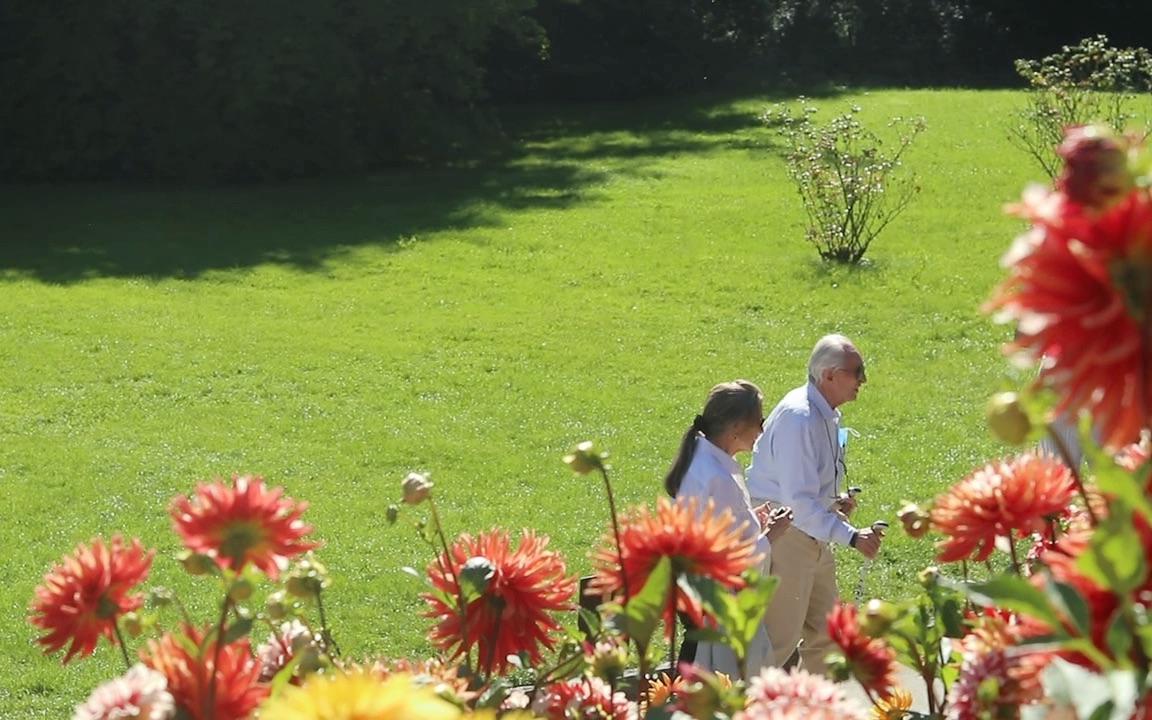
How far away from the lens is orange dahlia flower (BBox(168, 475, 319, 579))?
4.00ft

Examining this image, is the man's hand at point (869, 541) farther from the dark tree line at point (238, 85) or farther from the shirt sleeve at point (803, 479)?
the dark tree line at point (238, 85)

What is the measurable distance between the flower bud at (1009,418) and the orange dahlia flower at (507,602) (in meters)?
0.67

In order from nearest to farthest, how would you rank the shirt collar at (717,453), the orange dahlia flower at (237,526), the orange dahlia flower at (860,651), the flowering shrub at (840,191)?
the orange dahlia flower at (237,526), the orange dahlia flower at (860,651), the shirt collar at (717,453), the flowering shrub at (840,191)

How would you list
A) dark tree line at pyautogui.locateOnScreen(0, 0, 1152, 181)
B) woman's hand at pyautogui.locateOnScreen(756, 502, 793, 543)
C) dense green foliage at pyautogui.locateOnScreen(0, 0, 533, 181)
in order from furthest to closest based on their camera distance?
dense green foliage at pyautogui.locateOnScreen(0, 0, 533, 181), dark tree line at pyautogui.locateOnScreen(0, 0, 1152, 181), woman's hand at pyautogui.locateOnScreen(756, 502, 793, 543)

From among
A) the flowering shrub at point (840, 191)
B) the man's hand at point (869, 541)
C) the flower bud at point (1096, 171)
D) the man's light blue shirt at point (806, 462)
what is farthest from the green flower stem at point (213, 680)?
the flowering shrub at point (840, 191)

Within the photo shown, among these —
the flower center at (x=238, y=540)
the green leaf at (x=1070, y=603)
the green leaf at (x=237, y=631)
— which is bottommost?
the green leaf at (x=237, y=631)

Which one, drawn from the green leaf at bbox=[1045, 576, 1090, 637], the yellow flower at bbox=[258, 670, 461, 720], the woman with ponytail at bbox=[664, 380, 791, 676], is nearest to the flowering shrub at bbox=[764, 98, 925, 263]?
the woman with ponytail at bbox=[664, 380, 791, 676]

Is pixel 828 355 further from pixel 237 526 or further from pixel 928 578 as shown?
pixel 237 526

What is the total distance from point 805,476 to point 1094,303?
16.5 feet

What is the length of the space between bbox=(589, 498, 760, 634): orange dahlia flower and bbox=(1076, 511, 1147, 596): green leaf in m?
0.45

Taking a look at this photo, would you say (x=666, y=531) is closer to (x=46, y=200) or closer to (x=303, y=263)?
(x=303, y=263)

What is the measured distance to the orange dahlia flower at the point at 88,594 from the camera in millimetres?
1375

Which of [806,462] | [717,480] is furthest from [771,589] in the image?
[806,462]

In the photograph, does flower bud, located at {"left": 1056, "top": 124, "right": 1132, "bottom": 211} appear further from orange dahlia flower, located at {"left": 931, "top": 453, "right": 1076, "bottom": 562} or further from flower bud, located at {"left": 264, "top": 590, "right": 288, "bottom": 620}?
flower bud, located at {"left": 264, "top": 590, "right": 288, "bottom": 620}
